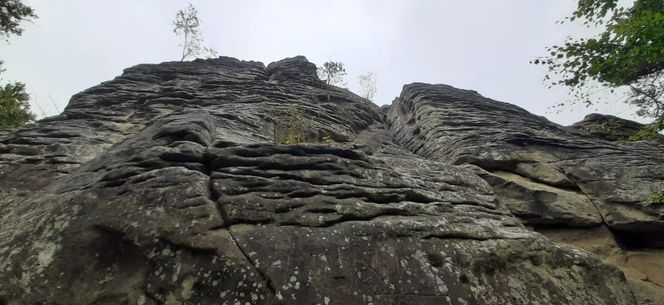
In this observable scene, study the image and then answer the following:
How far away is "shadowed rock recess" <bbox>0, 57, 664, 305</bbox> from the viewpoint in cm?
541

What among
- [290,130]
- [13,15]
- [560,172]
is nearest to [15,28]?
[13,15]

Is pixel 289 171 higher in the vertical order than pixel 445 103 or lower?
lower

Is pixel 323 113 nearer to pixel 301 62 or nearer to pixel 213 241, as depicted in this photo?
pixel 301 62

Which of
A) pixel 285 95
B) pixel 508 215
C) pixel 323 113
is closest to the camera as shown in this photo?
pixel 508 215

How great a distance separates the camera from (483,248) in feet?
21.8

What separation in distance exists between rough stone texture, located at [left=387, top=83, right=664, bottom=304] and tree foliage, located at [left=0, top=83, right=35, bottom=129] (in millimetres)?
16579

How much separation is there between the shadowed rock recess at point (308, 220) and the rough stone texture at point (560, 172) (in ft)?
0.16

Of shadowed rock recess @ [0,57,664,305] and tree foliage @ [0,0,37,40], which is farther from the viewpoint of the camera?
tree foliage @ [0,0,37,40]

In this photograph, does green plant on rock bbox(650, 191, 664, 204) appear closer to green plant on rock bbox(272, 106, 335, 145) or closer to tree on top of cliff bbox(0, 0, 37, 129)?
green plant on rock bbox(272, 106, 335, 145)

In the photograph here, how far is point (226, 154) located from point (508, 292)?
5583mm

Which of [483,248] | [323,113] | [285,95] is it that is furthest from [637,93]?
[483,248]

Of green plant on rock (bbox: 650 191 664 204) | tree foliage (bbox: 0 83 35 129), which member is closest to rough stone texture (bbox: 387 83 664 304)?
green plant on rock (bbox: 650 191 664 204)

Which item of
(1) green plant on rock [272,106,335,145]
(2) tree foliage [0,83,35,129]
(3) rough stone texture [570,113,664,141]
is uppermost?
(3) rough stone texture [570,113,664,141]

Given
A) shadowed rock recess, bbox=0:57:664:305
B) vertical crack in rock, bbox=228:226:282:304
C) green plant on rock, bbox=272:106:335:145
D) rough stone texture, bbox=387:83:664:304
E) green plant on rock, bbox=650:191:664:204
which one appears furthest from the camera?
green plant on rock, bbox=272:106:335:145
